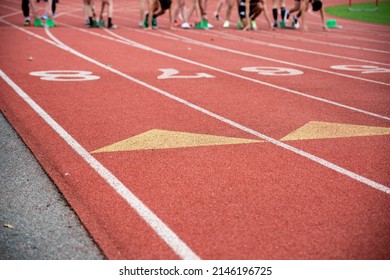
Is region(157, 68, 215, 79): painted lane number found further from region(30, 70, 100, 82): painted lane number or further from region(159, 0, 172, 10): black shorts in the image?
region(159, 0, 172, 10): black shorts

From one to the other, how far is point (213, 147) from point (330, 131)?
132 cm

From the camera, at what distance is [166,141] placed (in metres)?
5.59

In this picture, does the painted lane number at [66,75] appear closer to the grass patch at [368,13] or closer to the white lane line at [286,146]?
the white lane line at [286,146]

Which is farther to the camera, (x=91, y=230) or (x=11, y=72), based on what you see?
(x=11, y=72)

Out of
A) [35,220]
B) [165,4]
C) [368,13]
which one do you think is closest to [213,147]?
[35,220]

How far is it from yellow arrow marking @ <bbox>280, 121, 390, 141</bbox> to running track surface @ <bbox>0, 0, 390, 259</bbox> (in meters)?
0.02

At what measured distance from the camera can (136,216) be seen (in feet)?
12.5

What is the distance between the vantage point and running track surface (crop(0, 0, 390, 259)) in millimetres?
3561

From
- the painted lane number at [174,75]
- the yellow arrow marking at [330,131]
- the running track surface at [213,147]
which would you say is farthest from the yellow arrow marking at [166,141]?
the painted lane number at [174,75]

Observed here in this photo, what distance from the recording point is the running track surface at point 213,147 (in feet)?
11.7

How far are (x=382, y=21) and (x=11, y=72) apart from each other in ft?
51.2

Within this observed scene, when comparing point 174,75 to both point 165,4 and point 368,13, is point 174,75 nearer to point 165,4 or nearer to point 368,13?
point 165,4

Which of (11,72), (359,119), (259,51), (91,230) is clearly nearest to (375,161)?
(359,119)

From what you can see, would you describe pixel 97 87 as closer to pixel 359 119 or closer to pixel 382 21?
pixel 359 119
